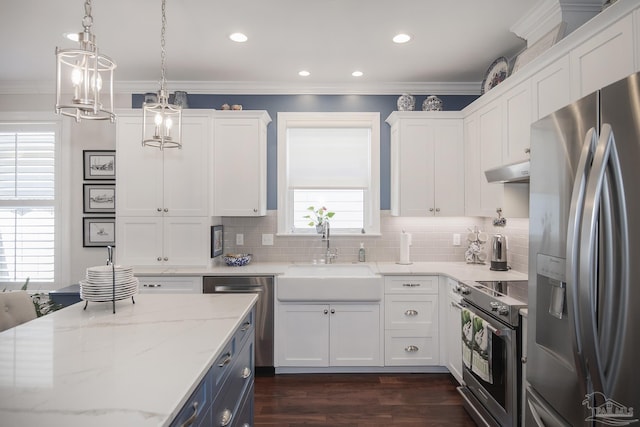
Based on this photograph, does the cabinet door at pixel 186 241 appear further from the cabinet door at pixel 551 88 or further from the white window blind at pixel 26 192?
the cabinet door at pixel 551 88

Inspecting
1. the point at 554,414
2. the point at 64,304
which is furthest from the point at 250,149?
the point at 554,414

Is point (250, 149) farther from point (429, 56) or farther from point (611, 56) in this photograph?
point (611, 56)

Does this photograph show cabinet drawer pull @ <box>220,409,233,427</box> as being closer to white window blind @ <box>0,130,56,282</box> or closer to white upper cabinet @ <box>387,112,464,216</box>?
white upper cabinet @ <box>387,112,464,216</box>

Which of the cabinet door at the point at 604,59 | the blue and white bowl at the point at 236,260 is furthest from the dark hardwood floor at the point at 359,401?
the cabinet door at the point at 604,59

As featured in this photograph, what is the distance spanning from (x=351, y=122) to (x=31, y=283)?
3.79 m

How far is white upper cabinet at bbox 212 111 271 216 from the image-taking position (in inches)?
145

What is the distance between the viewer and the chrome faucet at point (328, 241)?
394 centimetres

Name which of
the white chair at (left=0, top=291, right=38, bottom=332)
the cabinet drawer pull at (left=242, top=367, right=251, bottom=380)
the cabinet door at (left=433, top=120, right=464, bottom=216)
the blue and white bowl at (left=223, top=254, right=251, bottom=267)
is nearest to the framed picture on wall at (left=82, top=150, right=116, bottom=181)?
the blue and white bowl at (left=223, top=254, right=251, bottom=267)

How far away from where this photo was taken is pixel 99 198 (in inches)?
156

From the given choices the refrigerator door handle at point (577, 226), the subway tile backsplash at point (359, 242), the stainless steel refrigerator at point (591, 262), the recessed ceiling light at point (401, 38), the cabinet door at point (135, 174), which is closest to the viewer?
the stainless steel refrigerator at point (591, 262)

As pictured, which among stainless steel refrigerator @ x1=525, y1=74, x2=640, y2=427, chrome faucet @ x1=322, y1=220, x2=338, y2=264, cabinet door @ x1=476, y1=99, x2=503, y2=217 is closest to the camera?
stainless steel refrigerator @ x1=525, y1=74, x2=640, y2=427

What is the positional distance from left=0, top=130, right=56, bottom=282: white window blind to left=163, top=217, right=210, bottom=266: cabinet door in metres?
1.45

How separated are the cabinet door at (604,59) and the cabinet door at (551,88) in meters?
0.07

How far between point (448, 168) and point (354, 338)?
187 centimetres
